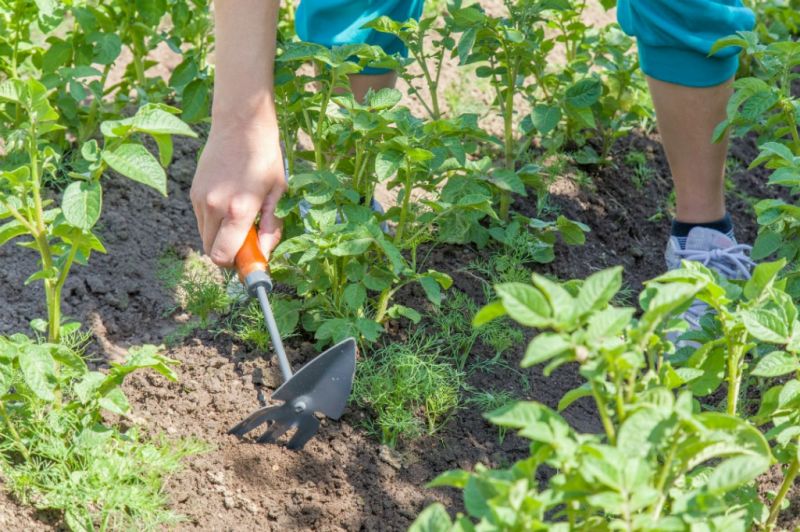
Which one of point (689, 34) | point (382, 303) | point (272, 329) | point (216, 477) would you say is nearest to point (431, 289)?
point (382, 303)

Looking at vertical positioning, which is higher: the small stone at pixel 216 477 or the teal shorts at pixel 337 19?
the teal shorts at pixel 337 19

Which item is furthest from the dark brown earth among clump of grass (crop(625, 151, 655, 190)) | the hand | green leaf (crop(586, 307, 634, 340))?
green leaf (crop(586, 307, 634, 340))

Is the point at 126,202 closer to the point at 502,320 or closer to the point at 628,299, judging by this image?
the point at 502,320

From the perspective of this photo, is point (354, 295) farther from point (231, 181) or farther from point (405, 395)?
point (231, 181)

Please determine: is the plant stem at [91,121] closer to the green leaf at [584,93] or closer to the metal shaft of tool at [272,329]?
the metal shaft of tool at [272,329]

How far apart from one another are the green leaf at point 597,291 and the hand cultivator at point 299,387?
32.2 inches

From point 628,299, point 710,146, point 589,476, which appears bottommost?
point 628,299

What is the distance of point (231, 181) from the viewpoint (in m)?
2.07

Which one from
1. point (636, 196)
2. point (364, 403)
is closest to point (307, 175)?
point (364, 403)

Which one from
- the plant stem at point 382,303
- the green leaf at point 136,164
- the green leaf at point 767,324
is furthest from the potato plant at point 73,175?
the green leaf at point 767,324

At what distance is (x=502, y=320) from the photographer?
2498mm

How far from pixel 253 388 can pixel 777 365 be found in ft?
3.84

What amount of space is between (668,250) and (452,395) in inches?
36.5

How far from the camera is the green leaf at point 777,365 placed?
155 cm
